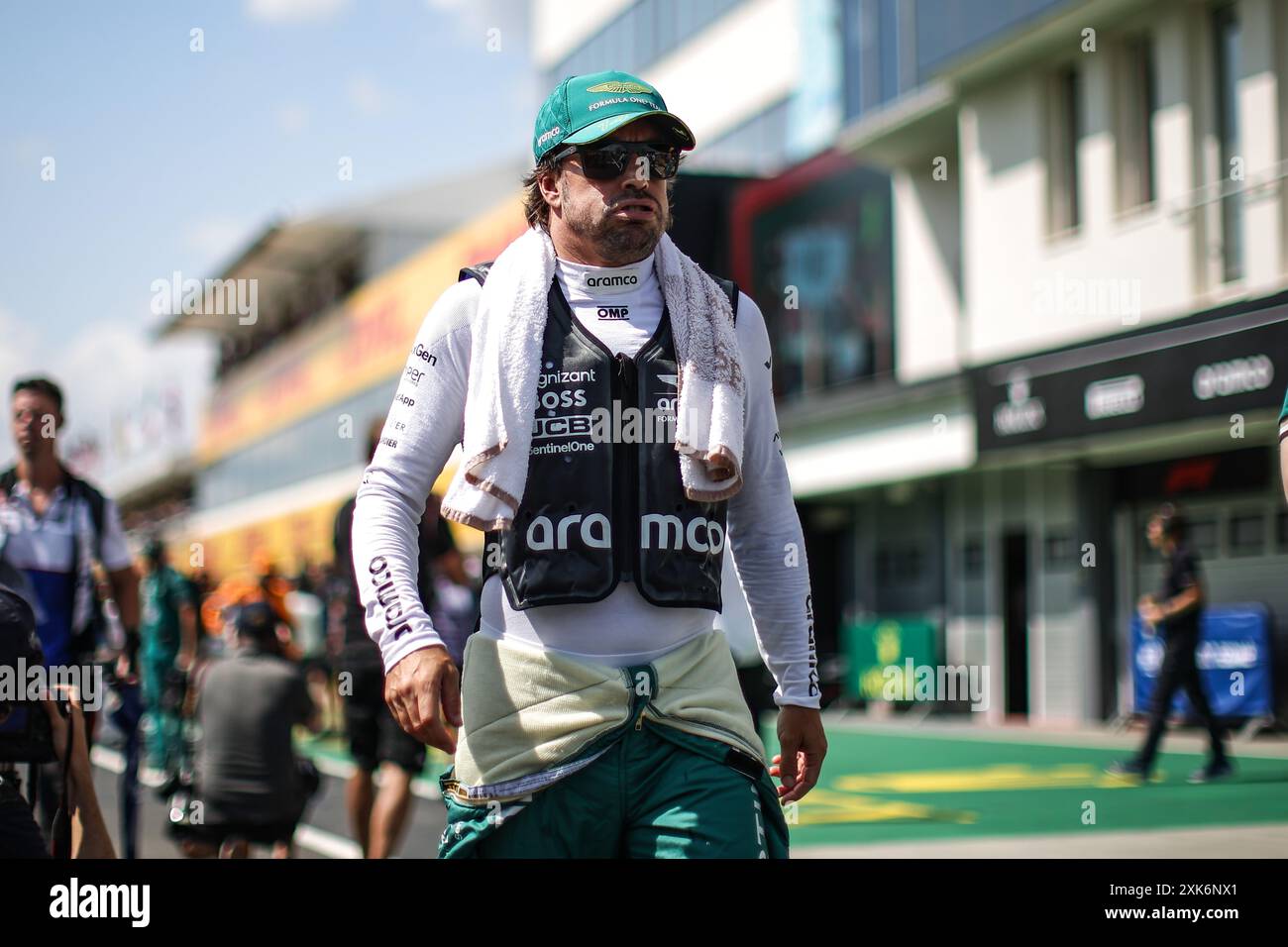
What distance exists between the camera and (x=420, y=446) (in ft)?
9.31

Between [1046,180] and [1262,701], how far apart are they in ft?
21.5

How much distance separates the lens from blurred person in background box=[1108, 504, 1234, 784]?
36.7 feet

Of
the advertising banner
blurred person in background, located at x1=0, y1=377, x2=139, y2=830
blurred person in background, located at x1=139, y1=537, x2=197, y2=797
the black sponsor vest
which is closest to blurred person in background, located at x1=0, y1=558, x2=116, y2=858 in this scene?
the black sponsor vest

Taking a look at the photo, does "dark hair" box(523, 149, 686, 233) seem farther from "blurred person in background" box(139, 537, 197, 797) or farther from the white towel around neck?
"blurred person in background" box(139, 537, 197, 797)

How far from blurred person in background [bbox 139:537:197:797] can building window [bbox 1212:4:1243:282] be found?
33.1ft

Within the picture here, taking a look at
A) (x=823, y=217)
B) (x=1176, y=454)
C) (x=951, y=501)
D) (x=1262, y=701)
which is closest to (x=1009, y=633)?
(x=951, y=501)

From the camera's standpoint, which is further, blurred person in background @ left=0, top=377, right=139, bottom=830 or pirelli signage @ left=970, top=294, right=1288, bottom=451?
pirelli signage @ left=970, top=294, right=1288, bottom=451

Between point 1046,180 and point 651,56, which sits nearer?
point 1046,180

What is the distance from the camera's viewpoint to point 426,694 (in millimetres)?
2527

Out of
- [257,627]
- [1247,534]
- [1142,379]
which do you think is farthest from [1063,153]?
[257,627]

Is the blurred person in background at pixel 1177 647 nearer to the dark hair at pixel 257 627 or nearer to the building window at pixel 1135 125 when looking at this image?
the building window at pixel 1135 125
